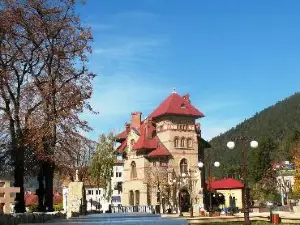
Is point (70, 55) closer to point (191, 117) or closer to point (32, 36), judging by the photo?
point (32, 36)

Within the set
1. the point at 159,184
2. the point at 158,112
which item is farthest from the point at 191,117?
the point at 159,184

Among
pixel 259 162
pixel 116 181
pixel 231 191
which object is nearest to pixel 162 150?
pixel 231 191

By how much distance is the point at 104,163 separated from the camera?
268 ft

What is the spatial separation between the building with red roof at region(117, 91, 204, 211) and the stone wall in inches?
1572

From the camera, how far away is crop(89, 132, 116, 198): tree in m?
81.4

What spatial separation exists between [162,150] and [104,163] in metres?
12.5

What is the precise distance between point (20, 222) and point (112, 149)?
59.2 metres

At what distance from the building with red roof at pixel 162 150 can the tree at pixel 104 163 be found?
3721 mm

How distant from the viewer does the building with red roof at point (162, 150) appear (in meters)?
73.2

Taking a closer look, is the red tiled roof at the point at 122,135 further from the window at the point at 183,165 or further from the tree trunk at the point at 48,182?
the tree trunk at the point at 48,182

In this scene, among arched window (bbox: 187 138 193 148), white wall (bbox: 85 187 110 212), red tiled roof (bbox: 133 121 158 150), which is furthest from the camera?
white wall (bbox: 85 187 110 212)

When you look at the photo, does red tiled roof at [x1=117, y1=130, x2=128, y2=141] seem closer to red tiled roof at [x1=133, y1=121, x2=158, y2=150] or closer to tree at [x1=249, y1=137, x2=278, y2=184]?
red tiled roof at [x1=133, y1=121, x2=158, y2=150]

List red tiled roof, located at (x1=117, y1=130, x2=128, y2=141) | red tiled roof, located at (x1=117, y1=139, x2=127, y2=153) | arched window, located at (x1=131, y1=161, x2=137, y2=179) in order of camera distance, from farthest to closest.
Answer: red tiled roof, located at (x1=117, y1=130, x2=128, y2=141)
red tiled roof, located at (x1=117, y1=139, x2=127, y2=153)
arched window, located at (x1=131, y1=161, x2=137, y2=179)

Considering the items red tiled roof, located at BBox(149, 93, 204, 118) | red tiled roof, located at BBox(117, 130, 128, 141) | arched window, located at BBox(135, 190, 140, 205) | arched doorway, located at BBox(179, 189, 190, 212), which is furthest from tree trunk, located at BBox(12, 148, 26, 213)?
red tiled roof, located at BBox(117, 130, 128, 141)
